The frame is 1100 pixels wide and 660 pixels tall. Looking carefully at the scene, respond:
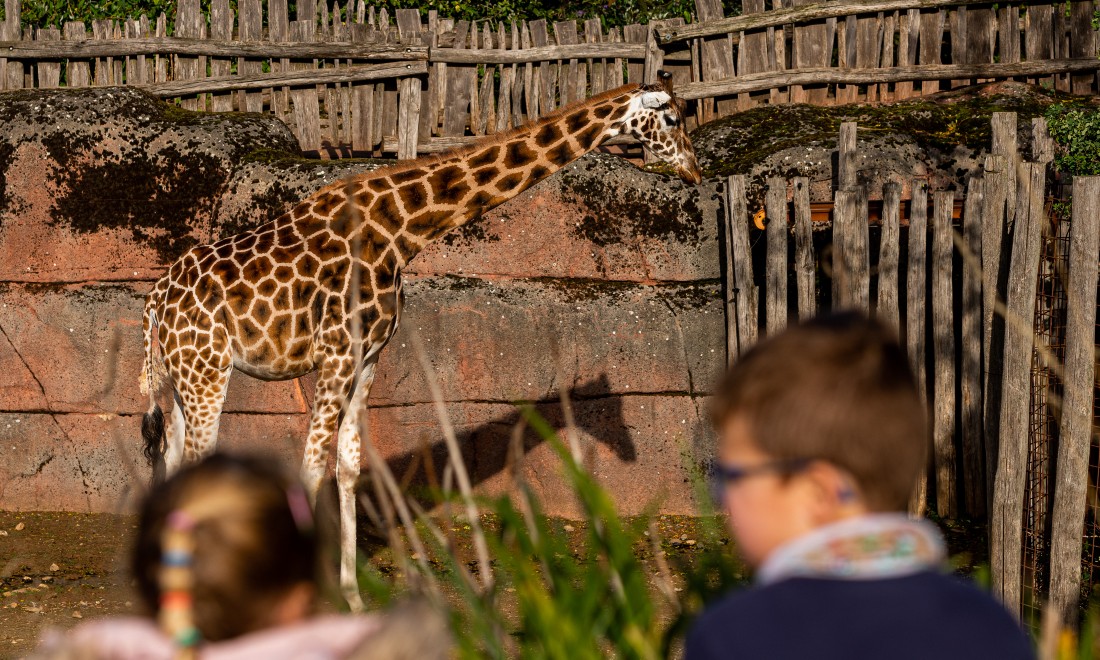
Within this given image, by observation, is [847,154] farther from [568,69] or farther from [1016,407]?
[568,69]

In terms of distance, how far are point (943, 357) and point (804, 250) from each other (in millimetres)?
955

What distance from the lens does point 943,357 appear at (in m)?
6.84

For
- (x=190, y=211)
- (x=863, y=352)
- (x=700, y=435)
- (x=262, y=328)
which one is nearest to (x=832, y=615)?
(x=863, y=352)

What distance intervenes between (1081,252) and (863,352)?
382 cm

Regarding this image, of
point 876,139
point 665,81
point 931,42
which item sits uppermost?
point 931,42

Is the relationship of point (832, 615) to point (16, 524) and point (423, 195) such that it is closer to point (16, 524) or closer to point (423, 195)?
point (423, 195)

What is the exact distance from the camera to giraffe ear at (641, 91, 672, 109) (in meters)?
6.59

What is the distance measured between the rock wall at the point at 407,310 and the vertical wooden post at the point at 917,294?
1.20m

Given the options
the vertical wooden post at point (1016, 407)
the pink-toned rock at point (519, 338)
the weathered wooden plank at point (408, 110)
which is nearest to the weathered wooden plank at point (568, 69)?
the weathered wooden plank at point (408, 110)

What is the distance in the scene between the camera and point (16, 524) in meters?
7.77

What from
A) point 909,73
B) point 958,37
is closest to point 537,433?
point 909,73

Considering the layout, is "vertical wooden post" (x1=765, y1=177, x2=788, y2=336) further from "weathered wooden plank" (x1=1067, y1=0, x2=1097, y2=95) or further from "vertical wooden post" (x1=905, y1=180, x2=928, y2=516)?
"weathered wooden plank" (x1=1067, y1=0, x2=1097, y2=95)

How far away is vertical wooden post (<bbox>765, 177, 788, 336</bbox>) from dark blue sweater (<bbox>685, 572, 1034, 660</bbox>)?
564cm

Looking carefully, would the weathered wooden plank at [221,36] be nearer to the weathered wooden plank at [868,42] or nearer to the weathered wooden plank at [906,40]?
the weathered wooden plank at [868,42]
